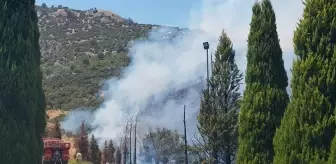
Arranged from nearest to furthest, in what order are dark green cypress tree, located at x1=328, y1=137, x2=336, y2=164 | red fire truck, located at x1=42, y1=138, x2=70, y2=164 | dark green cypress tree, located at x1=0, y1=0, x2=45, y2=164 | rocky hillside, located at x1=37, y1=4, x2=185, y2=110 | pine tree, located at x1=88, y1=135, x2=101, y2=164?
1. dark green cypress tree, located at x1=328, y1=137, x2=336, y2=164
2. dark green cypress tree, located at x1=0, y1=0, x2=45, y2=164
3. red fire truck, located at x1=42, y1=138, x2=70, y2=164
4. pine tree, located at x1=88, y1=135, x2=101, y2=164
5. rocky hillside, located at x1=37, y1=4, x2=185, y2=110

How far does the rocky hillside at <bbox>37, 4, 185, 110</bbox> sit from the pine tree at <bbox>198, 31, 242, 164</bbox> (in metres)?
36.2

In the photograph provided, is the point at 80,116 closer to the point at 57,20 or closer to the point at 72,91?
the point at 72,91

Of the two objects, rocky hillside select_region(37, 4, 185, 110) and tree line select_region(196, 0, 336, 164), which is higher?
rocky hillside select_region(37, 4, 185, 110)

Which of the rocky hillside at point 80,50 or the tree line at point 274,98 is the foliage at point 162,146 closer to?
the rocky hillside at point 80,50

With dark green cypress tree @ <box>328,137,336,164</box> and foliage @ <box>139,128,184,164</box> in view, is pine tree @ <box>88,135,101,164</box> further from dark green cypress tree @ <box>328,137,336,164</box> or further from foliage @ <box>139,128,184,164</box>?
dark green cypress tree @ <box>328,137,336,164</box>

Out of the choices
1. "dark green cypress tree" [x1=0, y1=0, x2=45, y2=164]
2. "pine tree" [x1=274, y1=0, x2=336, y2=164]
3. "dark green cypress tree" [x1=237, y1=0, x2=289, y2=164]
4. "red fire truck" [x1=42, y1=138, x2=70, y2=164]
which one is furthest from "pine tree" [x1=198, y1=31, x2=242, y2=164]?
"pine tree" [x1=274, y1=0, x2=336, y2=164]

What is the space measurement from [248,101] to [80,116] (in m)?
40.2

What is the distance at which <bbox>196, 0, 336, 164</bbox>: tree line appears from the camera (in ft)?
28.7

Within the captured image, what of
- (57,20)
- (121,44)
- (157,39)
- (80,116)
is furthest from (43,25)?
(80,116)

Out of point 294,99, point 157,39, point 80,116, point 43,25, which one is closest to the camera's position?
point 294,99

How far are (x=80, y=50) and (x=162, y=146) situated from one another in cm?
3280

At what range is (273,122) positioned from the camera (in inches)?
476

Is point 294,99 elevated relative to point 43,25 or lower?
lower

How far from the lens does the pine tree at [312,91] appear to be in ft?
28.6
